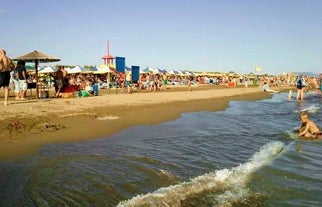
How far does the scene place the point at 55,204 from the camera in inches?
170

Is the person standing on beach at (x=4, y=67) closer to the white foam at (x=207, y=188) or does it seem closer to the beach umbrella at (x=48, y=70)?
the white foam at (x=207, y=188)

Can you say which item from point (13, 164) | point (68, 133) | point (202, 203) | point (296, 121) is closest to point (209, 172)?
point (202, 203)

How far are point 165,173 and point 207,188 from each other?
872 mm

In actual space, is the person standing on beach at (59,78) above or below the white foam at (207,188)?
above

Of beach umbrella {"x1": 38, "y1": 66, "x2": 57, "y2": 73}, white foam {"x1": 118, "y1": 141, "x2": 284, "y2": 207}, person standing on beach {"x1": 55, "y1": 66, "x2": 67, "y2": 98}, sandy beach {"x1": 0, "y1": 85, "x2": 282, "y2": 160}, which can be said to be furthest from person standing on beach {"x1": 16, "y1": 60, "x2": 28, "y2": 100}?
beach umbrella {"x1": 38, "y1": 66, "x2": 57, "y2": 73}

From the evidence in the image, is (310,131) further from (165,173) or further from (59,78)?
(59,78)

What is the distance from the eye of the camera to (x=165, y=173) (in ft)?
19.1

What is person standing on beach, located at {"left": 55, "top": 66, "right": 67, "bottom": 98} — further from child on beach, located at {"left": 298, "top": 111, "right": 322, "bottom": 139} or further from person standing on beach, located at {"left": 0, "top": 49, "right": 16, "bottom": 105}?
child on beach, located at {"left": 298, "top": 111, "right": 322, "bottom": 139}

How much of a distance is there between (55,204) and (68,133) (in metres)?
4.45

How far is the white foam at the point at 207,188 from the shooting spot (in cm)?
452

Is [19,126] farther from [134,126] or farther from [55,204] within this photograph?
[55,204]

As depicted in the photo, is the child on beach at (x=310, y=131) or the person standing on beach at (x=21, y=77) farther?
the person standing on beach at (x=21, y=77)

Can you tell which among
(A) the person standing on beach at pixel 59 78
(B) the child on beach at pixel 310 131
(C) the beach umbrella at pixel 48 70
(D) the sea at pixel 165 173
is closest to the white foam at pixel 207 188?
(D) the sea at pixel 165 173

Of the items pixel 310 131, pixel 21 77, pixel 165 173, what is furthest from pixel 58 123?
pixel 310 131
